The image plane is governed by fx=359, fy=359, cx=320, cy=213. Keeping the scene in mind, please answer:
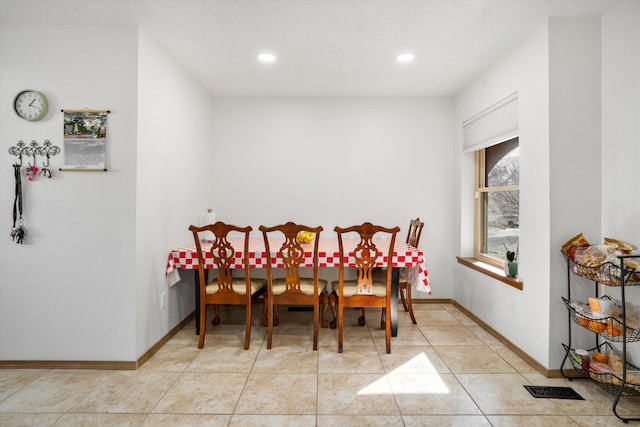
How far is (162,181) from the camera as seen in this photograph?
2.98m

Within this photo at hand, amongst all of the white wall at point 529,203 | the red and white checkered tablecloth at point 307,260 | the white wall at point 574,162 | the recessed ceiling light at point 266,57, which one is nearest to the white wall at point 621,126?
the white wall at point 574,162

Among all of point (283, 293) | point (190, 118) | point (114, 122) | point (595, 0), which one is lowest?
point (283, 293)

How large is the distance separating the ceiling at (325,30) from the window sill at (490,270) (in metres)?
1.89

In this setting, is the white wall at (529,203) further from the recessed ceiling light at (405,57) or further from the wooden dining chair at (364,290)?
the wooden dining chair at (364,290)

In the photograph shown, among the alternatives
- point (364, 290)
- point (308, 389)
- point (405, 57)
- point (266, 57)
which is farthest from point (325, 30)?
point (308, 389)

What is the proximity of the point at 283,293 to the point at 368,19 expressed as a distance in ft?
7.12

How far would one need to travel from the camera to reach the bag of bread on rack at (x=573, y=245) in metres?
2.30

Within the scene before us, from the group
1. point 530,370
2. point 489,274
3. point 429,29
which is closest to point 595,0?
point 429,29

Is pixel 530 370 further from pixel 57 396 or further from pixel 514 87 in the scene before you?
pixel 57 396

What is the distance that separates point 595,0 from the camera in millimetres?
2234

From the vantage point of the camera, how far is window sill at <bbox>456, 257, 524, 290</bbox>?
2.86 m

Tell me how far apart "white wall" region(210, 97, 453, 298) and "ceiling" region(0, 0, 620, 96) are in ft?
1.96

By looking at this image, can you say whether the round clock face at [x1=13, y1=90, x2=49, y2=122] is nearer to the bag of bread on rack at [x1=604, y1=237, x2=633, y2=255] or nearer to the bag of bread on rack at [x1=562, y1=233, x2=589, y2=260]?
the bag of bread on rack at [x1=562, y1=233, x2=589, y2=260]

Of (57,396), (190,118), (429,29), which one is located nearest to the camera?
(57,396)
